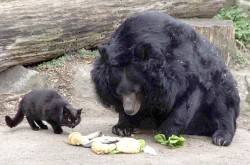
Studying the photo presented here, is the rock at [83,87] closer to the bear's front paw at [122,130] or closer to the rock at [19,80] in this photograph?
the rock at [19,80]

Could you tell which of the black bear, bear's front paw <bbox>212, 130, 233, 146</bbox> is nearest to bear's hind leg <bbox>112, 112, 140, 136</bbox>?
the black bear

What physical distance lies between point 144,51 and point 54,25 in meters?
3.13

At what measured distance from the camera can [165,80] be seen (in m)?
5.82

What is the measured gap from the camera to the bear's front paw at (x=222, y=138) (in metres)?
6.43

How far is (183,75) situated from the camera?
6.00 m

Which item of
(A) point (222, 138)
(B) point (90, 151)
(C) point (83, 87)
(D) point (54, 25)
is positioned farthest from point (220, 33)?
(B) point (90, 151)

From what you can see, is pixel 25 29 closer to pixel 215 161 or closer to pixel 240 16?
pixel 215 161

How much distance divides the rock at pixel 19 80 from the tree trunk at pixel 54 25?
126 millimetres

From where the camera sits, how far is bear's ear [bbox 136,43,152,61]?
5.69m

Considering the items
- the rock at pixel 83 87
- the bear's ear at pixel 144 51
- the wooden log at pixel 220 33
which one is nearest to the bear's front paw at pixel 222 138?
the bear's ear at pixel 144 51

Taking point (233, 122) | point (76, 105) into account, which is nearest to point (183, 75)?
point (233, 122)

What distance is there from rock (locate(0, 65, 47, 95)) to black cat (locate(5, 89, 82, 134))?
1.49 meters

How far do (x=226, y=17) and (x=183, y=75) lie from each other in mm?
5310

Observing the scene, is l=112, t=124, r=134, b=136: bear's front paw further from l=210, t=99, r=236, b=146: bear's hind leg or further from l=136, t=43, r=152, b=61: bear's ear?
l=136, t=43, r=152, b=61: bear's ear
